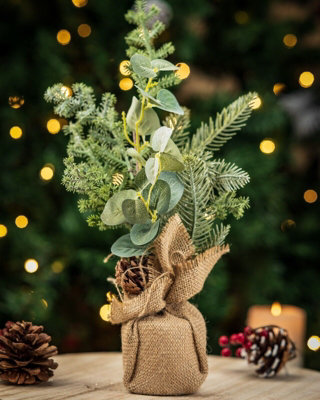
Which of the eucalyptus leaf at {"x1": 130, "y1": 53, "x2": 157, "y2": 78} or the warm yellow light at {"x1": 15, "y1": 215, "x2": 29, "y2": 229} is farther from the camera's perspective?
the warm yellow light at {"x1": 15, "y1": 215, "x2": 29, "y2": 229}

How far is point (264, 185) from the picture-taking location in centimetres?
227

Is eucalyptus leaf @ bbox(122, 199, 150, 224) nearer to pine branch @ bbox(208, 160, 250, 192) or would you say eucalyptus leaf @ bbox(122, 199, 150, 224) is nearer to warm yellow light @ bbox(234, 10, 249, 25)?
pine branch @ bbox(208, 160, 250, 192)

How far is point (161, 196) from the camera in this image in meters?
1.00

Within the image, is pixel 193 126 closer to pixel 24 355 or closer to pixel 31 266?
pixel 31 266

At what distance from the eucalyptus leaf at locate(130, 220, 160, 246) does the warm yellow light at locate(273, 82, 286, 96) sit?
1591 millimetres

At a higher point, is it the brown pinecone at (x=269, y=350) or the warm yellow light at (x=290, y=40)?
the warm yellow light at (x=290, y=40)

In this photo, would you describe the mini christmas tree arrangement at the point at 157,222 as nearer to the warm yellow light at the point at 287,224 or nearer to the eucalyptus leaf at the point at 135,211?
the eucalyptus leaf at the point at 135,211

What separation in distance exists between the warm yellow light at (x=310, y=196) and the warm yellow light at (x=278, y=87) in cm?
39

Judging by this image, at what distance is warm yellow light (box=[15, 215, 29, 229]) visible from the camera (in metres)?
2.14

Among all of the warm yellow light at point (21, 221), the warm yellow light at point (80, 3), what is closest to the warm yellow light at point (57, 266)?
the warm yellow light at point (21, 221)

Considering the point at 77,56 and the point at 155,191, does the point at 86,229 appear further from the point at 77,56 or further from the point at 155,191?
the point at 155,191

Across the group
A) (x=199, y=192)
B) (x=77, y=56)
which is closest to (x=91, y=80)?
(x=77, y=56)

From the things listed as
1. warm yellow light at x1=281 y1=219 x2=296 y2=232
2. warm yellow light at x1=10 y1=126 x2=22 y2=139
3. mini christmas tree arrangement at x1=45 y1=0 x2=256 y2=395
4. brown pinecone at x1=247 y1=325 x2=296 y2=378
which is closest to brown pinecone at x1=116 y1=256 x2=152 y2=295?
mini christmas tree arrangement at x1=45 y1=0 x2=256 y2=395

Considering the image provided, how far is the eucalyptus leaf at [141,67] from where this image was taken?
3.27ft
